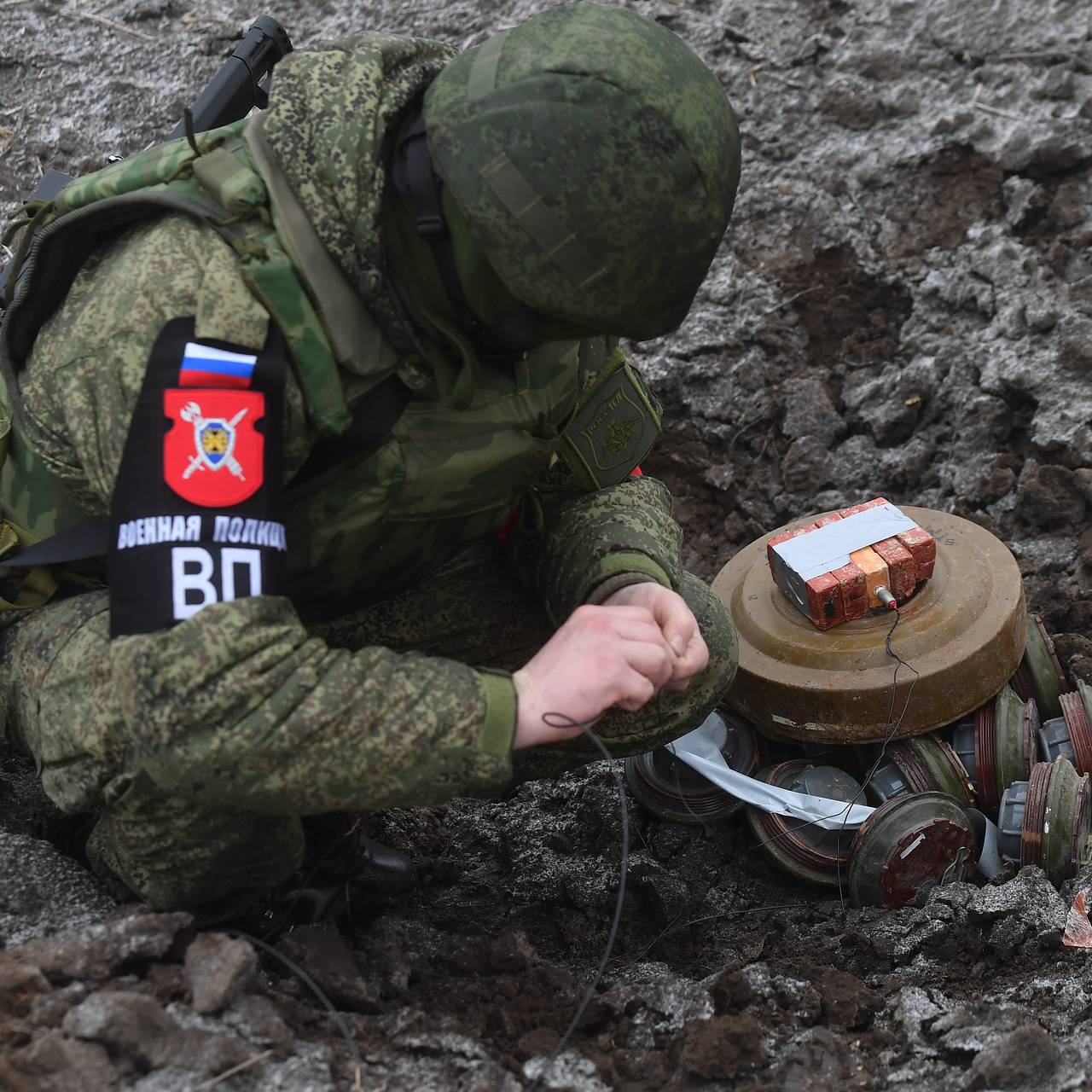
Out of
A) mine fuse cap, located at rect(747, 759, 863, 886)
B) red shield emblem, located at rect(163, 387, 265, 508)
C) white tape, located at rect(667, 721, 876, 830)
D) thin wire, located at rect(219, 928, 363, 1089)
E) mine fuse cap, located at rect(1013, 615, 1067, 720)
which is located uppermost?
red shield emblem, located at rect(163, 387, 265, 508)

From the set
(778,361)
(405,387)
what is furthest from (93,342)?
(778,361)

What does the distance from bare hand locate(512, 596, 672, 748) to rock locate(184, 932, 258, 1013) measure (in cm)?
55

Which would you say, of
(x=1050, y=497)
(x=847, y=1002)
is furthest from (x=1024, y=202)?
A: (x=847, y=1002)

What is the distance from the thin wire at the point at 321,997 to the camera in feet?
6.38

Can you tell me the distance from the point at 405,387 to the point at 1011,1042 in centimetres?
157

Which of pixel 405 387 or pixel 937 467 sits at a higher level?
pixel 405 387

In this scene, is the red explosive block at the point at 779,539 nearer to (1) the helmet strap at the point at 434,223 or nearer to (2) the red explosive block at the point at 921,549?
(2) the red explosive block at the point at 921,549

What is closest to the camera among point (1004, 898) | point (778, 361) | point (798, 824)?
point (1004, 898)

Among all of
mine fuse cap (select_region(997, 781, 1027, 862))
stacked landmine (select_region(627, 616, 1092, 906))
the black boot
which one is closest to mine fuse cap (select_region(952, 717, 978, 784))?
stacked landmine (select_region(627, 616, 1092, 906))

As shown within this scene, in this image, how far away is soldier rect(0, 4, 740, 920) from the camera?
74.8 inches

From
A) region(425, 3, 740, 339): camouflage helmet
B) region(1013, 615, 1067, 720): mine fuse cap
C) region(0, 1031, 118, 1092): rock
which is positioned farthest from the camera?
region(1013, 615, 1067, 720): mine fuse cap

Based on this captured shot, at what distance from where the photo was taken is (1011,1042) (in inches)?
79.4

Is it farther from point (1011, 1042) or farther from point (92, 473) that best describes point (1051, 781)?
point (92, 473)

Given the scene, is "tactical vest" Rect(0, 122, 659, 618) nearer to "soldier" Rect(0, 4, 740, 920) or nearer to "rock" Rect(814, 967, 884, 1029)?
"soldier" Rect(0, 4, 740, 920)
